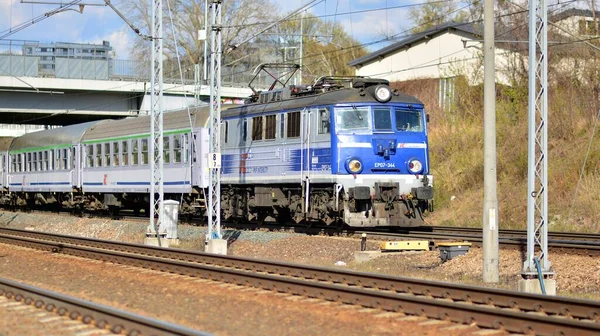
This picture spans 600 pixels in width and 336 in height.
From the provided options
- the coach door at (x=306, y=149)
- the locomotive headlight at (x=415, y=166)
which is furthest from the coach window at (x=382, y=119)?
the coach door at (x=306, y=149)

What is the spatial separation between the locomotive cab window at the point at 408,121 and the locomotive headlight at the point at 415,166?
889 millimetres

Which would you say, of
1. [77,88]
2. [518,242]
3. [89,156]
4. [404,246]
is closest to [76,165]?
[89,156]

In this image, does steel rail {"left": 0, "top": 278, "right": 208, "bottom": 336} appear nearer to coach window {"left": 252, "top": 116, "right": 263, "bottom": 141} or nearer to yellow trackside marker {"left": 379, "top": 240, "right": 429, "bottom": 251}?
yellow trackside marker {"left": 379, "top": 240, "right": 429, "bottom": 251}

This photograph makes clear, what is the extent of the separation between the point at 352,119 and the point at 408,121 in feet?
5.96

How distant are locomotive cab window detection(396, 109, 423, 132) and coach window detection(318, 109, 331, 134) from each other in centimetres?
201

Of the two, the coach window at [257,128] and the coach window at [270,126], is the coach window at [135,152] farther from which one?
the coach window at [270,126]

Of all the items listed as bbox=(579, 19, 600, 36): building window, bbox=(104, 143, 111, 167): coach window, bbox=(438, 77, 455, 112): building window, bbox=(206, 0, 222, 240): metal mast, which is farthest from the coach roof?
bbox=(579, 19, 600, 36): building window

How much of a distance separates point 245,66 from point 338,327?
6513 cm

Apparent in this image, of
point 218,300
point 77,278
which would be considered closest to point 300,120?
point 77,278

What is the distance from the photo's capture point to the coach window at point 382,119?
22.5 meters

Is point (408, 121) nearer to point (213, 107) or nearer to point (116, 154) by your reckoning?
point (213, 107)

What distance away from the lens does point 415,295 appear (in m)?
13.1

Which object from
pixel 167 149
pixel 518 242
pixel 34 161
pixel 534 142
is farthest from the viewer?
pixel 34 161

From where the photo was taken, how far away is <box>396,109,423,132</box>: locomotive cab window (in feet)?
75.1
